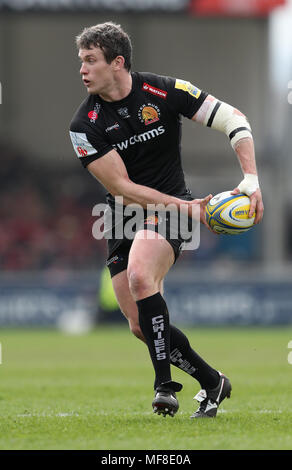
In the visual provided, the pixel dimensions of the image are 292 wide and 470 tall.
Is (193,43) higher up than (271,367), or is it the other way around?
(193,43)

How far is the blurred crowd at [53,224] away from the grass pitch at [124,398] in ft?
22.1

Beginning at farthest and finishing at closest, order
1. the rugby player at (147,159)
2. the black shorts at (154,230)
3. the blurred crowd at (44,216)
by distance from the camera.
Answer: the blurred crowd at (44,216), the black shorts at (154,230), the rugby player at (147,159)

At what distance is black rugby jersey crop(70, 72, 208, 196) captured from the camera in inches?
222

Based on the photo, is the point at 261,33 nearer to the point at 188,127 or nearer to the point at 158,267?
the point at 188,127

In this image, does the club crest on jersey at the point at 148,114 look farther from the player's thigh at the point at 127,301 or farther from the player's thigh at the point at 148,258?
the player's thigh at the point at 127,301

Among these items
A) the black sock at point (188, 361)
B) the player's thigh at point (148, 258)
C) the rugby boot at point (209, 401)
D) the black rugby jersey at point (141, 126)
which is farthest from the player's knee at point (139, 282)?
the rugby boot at point (209, 401)

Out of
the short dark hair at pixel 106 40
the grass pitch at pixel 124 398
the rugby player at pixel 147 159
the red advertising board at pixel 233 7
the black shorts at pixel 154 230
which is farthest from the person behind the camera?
the red advertising board at pixel 233 7

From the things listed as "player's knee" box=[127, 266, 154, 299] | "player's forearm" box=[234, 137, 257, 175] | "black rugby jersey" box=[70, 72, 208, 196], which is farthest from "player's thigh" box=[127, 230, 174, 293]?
"player's forearm" box=[234, 137, 257, 175]

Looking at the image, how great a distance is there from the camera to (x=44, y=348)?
13109 mm

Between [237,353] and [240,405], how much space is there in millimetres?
5533

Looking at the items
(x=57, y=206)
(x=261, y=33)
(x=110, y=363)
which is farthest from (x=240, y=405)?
(x=261, y=33)

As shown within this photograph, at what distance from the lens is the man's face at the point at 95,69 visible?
5512 millimetres

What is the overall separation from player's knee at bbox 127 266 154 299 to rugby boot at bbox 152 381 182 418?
0.55 m

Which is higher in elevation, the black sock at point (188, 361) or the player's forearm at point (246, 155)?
the player's forearm at point (246, 155)
